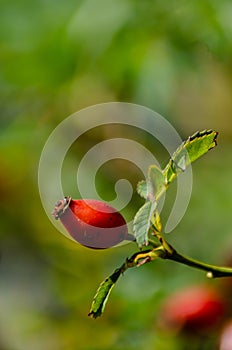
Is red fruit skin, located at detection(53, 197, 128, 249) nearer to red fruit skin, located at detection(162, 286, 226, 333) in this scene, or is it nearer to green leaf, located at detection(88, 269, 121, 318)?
green leaf, located at detection(88, 269, 121, 318)

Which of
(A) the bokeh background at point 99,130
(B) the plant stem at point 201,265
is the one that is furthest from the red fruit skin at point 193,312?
(B) the plant stem at point 201,265

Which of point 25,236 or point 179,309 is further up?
point 25,236

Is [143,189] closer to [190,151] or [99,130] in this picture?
[190,151]

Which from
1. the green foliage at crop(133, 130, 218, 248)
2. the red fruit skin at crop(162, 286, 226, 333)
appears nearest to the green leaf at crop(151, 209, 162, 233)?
the green foliage at crop(133, 130, 218, 248)

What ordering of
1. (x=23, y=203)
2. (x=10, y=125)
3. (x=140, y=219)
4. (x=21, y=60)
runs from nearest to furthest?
1. (x=140, y=219)
2. (x=21, y=60)
3. (x=10, y=125)
4. (x=23, y=203)

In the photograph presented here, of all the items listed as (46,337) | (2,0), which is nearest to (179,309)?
(46,337)

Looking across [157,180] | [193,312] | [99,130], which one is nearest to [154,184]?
[157,180]

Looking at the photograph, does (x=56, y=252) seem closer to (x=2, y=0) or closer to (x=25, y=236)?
(x=25, y=236)
